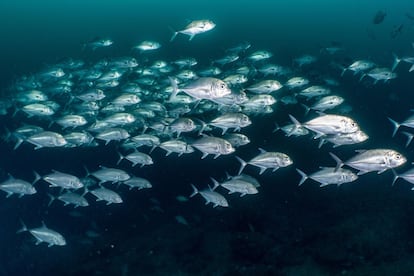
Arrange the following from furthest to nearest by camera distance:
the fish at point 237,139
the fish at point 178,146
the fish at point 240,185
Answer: the fish at point 237,139
the fish at point 178,146
the fish at point 240,185

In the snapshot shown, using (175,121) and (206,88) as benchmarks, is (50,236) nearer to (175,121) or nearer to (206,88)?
(175,121)

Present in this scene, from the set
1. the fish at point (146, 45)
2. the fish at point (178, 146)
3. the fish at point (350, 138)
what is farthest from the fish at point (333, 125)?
the fish at point (146, 45)

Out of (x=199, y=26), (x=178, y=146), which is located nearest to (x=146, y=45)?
(x=199, y=26)

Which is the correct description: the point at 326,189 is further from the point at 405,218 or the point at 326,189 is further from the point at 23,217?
the point at 23,217

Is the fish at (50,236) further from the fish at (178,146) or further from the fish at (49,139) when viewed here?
the fish at (178,146)

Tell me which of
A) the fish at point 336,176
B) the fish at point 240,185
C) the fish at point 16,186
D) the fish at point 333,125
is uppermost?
the fish at point 333,125

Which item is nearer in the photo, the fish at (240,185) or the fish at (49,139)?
the fish at (240,185)

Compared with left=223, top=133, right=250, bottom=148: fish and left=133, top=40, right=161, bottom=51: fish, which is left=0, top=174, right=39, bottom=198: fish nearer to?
left=223, top=133, right=250, bottom=148: fish

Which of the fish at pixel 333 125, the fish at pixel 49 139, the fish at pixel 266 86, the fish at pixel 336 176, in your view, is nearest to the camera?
the fish at pixel 333 125

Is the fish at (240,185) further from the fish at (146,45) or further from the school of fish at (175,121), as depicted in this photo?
the fish at (146,45)

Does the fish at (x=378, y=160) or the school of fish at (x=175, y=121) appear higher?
the fish at (x=378, y=160)

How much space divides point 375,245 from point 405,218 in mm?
1572

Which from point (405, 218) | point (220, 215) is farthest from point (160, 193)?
point (405, 218)

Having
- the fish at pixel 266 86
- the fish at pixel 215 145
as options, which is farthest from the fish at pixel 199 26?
the fish at pixel 215 145
